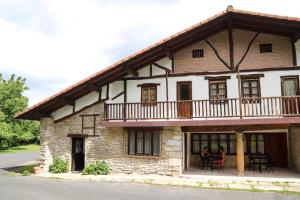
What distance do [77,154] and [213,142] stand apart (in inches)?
327

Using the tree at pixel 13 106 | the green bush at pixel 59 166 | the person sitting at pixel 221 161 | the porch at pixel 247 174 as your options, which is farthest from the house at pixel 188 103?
the tree at pixel 13 106

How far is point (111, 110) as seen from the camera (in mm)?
15453

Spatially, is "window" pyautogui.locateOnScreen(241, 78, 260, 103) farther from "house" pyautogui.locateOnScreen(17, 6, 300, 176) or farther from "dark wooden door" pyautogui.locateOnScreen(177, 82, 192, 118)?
"dark wooden door" pyautogui.locateOnScreen(177, 82, 192, 118)

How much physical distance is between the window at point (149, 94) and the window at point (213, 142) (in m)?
3.89

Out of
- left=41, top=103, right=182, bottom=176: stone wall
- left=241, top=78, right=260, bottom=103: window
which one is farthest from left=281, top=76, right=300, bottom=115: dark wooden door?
left=41, top=103, right=182, bottom=176: stone wall

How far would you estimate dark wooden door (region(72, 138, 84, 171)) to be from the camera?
1667 cm

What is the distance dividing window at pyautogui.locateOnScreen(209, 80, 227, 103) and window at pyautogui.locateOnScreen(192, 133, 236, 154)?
129 inches

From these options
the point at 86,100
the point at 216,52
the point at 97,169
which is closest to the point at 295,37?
the point at 216,52

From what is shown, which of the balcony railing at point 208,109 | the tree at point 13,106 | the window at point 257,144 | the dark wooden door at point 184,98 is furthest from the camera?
the tree at point 13,106

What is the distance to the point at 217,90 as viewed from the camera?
14.9 m

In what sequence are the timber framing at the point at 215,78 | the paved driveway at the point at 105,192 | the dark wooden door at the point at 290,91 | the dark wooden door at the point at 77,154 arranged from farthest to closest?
the dark wooden door at the point at 77,154 → the timber framing at the point at 215,78 → the dark wooden door at the point at 290,91 → the paved driveway at the point at 105,192

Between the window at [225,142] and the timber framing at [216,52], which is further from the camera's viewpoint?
the window at [225,142]

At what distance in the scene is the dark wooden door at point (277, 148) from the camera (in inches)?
645

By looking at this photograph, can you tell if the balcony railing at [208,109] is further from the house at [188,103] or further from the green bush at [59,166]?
the green bush at [59,166]
